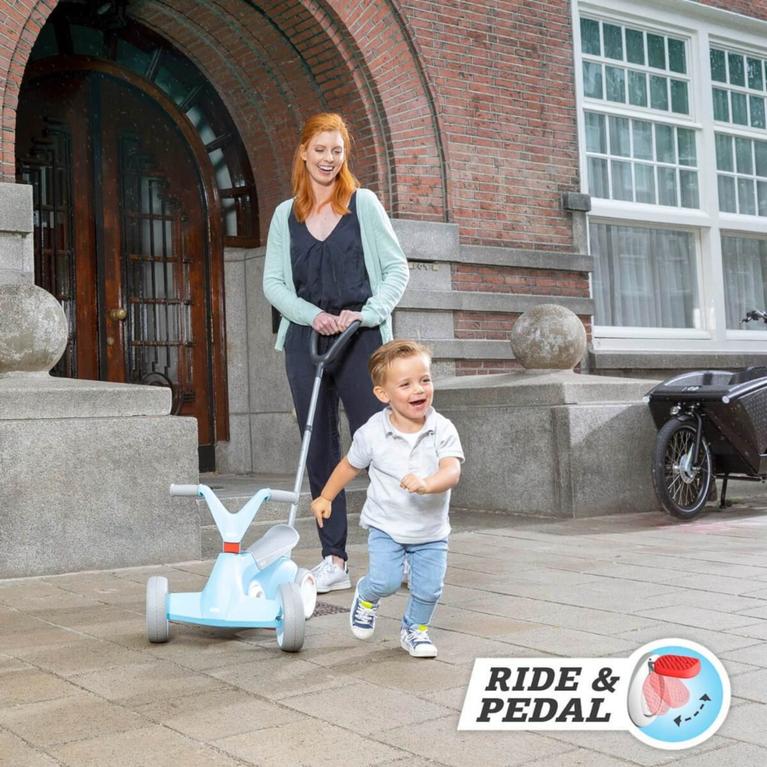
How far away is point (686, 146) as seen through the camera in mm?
11781

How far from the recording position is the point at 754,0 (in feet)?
40.6

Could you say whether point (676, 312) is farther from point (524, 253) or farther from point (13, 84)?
point (13, 84)

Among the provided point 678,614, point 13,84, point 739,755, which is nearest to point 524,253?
point 13,84

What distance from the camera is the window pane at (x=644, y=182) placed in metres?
11.4

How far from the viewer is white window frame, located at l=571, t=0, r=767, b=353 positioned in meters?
11.1

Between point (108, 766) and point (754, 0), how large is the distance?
466 inches

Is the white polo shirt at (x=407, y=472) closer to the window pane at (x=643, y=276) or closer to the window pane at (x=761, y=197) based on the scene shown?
the window pane at (x=643, y=276)

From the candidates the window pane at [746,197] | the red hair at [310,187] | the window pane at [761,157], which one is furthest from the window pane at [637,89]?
the red hair at [310,187]

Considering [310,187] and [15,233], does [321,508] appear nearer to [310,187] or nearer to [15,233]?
[310,187]

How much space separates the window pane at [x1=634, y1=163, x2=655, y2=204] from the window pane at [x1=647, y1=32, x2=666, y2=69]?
106 centimetres

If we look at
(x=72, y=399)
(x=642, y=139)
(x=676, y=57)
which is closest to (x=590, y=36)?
(x=642, y=139)

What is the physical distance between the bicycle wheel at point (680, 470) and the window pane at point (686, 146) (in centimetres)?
493

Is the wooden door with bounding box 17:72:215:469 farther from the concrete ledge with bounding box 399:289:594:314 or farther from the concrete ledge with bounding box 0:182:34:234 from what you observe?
the concrete ledge with bounding box 399:289:594:314

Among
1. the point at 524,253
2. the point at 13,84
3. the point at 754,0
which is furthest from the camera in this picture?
the point at 754,0
